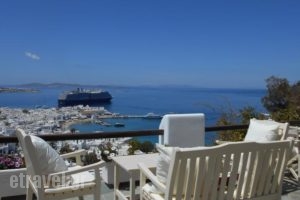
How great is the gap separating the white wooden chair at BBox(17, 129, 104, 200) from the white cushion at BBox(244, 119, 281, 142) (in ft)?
7.41

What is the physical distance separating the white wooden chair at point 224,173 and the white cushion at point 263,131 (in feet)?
4.13

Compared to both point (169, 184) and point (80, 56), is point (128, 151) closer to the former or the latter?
point (169, 184)

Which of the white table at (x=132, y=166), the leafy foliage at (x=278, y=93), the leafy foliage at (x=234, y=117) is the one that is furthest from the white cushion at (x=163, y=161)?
the leafy foliage at (x=278, y=93)

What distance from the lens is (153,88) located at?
37.9 metres

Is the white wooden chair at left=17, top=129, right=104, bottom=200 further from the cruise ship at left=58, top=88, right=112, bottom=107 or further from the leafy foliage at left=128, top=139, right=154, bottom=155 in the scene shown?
the cruise ship at left=58, top=88, right=112, bottom=107

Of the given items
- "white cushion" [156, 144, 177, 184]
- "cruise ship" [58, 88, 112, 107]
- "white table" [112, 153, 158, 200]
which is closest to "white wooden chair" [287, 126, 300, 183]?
"white table" [112, 153, 158, 200]

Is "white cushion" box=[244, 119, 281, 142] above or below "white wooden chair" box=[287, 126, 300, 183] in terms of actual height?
above

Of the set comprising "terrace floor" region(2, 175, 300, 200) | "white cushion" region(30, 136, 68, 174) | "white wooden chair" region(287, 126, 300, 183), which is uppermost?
"white cushion" region(30, 136, 68, 174)

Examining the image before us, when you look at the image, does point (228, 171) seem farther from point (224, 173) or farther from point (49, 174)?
point (49, 174)

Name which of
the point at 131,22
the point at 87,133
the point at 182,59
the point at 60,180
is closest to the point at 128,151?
the point at 87,133

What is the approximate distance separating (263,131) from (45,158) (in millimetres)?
2749

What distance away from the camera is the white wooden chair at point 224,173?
2.51 m

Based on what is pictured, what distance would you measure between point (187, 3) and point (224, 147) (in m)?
12.7

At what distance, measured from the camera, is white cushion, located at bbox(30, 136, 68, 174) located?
9.61ft
